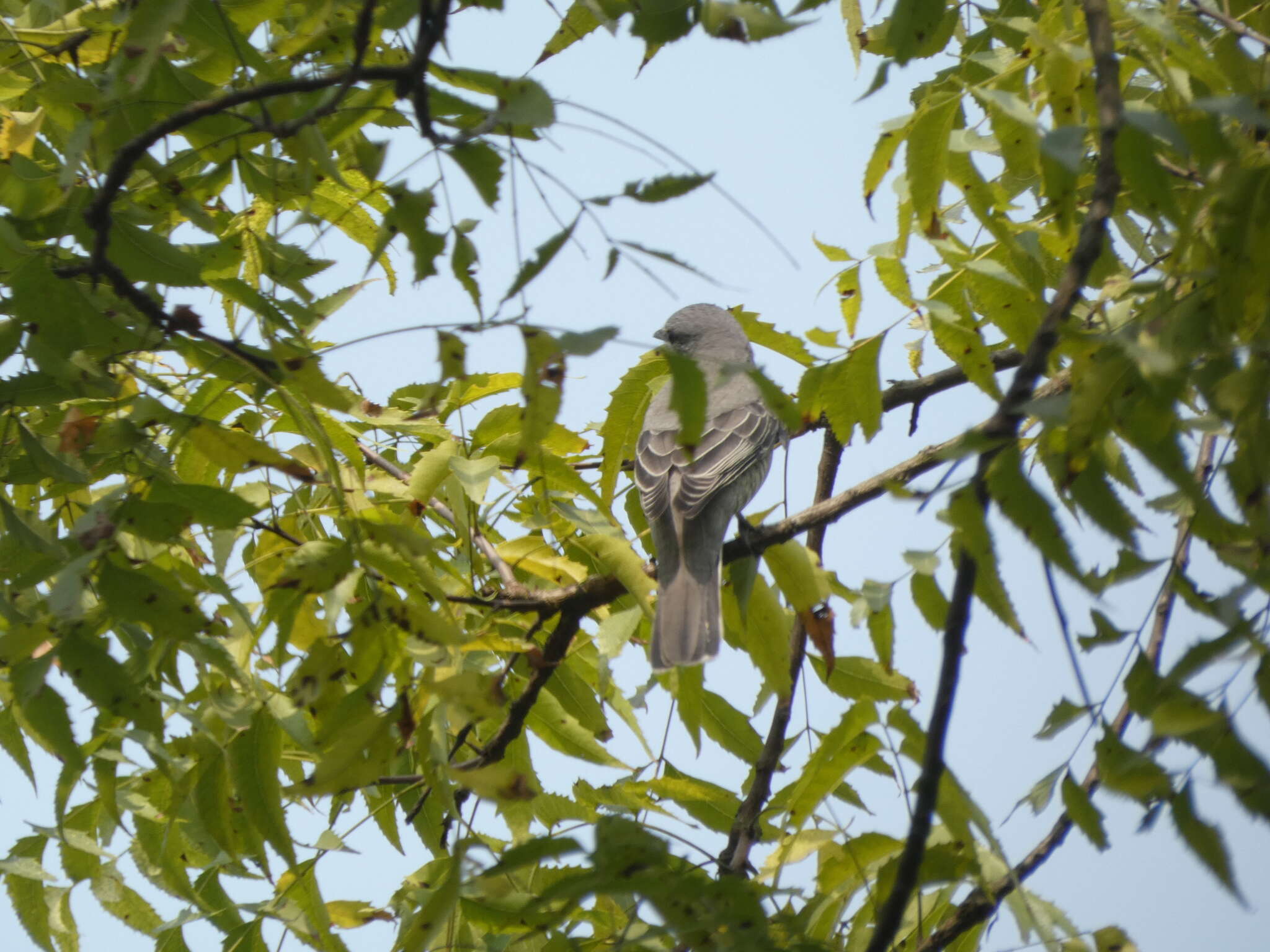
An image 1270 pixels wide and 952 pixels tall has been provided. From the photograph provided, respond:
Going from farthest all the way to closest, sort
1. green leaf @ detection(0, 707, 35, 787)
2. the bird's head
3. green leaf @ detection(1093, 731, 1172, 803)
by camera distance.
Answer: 1. the bird's head
2. green leaf @ detection(0, 707, 35, 787)
3. green leaf @ detection(1093, 731, 1172, 803)

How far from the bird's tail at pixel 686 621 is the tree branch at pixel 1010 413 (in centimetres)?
112

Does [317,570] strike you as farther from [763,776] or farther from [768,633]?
[763,776]

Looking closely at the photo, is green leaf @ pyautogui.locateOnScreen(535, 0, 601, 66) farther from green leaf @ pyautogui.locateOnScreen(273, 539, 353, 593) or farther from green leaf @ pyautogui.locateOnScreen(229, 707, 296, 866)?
green leaf @ pyautogui.locateOnScreen(229, 707, 296, 866)

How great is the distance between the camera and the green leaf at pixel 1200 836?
1.72 meters

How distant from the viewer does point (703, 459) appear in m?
4.68

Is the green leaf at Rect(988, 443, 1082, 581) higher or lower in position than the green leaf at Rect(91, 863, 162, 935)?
lower

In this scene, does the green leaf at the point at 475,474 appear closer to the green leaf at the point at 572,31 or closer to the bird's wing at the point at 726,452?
the green leaf at the point at 572,31

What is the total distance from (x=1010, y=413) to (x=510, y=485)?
1783mm

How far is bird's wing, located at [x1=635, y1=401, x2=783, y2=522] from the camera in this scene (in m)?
4.34

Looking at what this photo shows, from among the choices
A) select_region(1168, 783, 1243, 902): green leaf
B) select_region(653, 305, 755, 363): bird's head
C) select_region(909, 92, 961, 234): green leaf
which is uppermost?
select_region(653, 305, 755, 363): bird's head

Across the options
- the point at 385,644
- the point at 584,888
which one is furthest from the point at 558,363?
the point at 584,888

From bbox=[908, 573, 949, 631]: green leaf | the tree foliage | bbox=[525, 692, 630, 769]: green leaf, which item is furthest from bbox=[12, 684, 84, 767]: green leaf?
bbox=[908, 573, 949, 631]: green leaf

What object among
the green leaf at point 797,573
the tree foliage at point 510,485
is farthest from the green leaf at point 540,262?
the green leaf at point 797,573

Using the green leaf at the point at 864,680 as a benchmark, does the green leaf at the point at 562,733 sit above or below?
above
